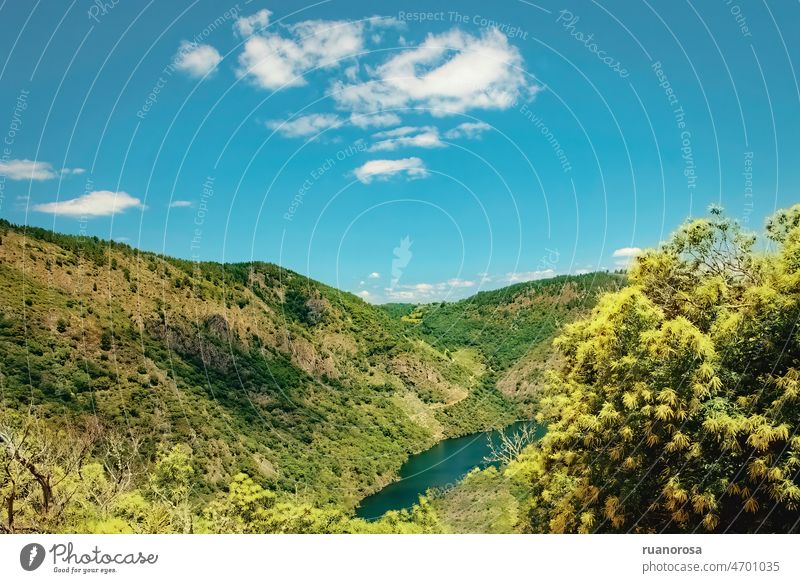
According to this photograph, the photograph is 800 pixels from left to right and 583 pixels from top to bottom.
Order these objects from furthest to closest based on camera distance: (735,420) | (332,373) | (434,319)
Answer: (434,319) → (332,373) → (735,420)

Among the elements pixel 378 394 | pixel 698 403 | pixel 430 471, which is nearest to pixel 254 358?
pixel 378 394

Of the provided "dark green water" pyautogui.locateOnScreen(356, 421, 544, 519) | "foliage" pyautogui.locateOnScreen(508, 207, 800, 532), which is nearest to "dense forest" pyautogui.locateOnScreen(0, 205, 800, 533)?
"foliage" pyautogui.locateOnScreen(508, 207, 800, 532)

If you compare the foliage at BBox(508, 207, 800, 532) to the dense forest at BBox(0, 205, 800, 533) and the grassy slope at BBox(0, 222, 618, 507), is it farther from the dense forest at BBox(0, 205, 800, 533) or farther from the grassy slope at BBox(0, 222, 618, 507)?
the grassy slope at BBox(0, 222, 618, 507)

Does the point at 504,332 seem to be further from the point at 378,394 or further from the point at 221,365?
the point at 221,365

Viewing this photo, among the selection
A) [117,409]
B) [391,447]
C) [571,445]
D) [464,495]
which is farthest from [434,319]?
[571,445]

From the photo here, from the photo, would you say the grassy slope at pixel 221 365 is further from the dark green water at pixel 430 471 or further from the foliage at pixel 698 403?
the foliage at pixel 698 403
